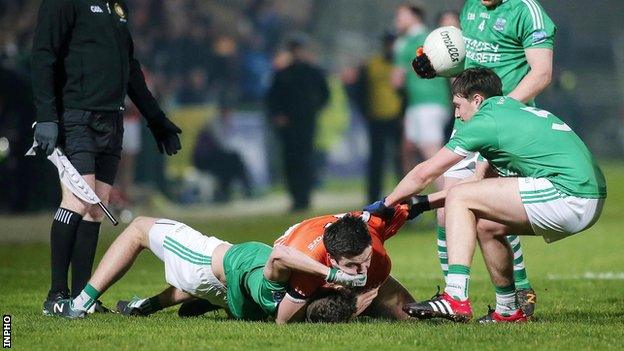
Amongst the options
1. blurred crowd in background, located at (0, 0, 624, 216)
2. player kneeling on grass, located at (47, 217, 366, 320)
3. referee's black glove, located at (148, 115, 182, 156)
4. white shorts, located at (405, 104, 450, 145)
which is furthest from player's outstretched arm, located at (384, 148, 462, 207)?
blurred crowd in background, located at (0, 0, 624, 216)

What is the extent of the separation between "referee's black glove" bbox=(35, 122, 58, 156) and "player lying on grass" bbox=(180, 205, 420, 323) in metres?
1.80

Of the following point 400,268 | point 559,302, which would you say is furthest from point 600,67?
point 559,302

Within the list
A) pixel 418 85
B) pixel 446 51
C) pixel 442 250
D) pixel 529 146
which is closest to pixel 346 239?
pixel 529 146

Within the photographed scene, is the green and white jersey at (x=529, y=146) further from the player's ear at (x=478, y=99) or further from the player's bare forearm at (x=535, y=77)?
the player's bare forearm at (x=535, y=77)

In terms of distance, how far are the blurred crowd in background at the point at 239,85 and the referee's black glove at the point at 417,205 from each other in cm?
1082

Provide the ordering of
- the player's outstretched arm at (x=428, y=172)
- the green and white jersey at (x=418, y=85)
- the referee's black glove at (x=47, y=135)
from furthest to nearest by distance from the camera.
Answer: the green and white jersey at (x=418, y=85) → the referee's black glove at (x=47, y=135) → the player's outstretched arm at (x=428, y=172)

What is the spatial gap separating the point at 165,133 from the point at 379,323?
110 inches

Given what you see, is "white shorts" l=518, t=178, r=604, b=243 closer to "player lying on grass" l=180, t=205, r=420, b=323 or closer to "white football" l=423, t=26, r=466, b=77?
"player lying on grass" l=180, t=205, r=420, b=323

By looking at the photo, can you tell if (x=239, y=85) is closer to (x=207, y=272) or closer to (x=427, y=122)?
(x=427, y=122)

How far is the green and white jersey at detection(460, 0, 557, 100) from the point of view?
29.3ft

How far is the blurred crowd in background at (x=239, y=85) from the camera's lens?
1956cm

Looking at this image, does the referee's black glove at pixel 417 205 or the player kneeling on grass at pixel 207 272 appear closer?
the player kneeling on grass at pixel 207 272

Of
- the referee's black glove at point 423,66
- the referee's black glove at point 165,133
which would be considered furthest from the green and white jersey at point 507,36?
the referee's black glove at point 165,133

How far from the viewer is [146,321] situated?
8.27 metres
